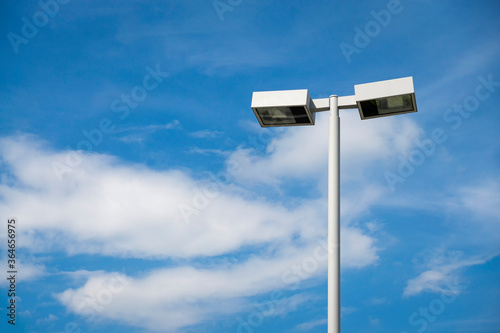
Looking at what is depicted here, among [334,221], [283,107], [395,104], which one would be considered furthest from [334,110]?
[334,221]

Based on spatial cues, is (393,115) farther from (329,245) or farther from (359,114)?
(329,245)

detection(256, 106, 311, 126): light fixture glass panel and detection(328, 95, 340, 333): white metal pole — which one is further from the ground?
detection(256, 106, 311, 126): light fixture glass panel

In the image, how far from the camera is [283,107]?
7.57 meters

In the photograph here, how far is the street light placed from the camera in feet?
22.6

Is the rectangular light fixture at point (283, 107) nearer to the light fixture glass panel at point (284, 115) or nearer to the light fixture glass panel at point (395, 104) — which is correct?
the light fixture glass panel at point (284, 115)

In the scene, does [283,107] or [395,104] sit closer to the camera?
[395,104]

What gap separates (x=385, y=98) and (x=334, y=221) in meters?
1.82

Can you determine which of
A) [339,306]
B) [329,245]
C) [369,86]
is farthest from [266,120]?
[339,306]

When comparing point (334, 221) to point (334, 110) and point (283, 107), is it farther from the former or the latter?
point (283, 107)

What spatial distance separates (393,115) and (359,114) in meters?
0.49

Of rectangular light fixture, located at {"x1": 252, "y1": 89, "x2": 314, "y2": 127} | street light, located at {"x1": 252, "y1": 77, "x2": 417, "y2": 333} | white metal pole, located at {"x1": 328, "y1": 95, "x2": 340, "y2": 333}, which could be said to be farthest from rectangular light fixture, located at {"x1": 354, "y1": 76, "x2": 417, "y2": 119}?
rectangular light fixture, located at {"x1": 252, "y1": 89, "x2": 314, "y2": 127}

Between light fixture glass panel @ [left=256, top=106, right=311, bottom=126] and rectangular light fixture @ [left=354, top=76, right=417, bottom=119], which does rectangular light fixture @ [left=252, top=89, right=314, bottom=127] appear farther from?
rectangular light fixture @ [left=354, top=76, right=417, bottom=119]

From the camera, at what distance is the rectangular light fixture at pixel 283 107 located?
24.5ft

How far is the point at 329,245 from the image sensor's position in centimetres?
696
